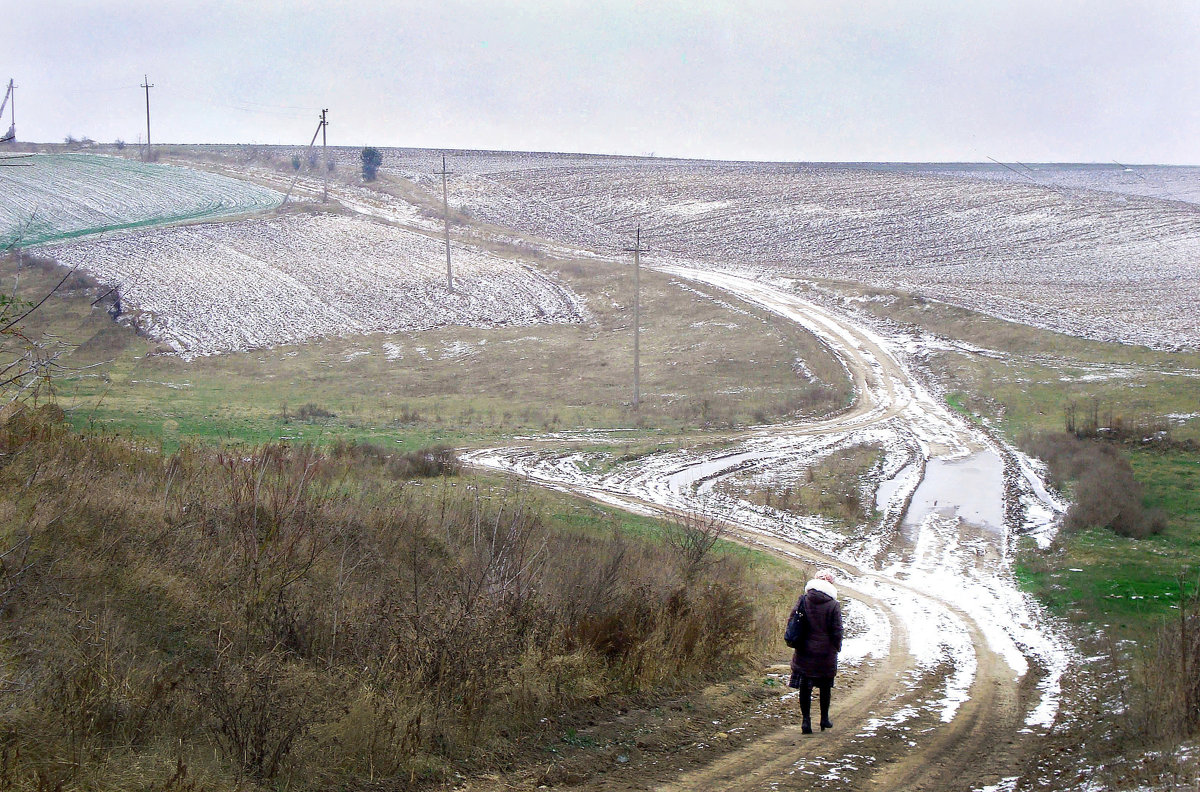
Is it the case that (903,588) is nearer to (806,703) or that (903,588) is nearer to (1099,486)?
(1099,486)

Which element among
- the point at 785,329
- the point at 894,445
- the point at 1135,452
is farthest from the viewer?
the point at 785,329

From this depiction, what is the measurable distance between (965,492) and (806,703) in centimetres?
2131

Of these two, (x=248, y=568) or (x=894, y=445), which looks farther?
(x=894, y=445)

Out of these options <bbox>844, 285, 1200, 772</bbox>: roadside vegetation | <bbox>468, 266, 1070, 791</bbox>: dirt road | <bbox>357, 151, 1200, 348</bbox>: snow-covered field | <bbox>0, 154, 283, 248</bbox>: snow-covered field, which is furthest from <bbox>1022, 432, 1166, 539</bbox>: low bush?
<bbox>0, 154, 283, 248</bbox>: snow-covered field

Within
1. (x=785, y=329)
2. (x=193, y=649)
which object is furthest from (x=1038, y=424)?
(x=193, y=649)

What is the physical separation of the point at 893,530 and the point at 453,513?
46.4 feet

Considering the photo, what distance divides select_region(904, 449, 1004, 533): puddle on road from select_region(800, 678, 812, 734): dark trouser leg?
1667 centimetres

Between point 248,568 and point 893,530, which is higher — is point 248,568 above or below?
above

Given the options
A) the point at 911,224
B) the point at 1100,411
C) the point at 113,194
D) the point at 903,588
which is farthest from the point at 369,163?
the point at 903,588

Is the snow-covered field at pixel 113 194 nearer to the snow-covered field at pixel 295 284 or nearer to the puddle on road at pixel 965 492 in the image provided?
the snow-covered field at pixel 295 284

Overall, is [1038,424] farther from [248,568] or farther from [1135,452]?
[248,568]

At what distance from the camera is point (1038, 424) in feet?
123

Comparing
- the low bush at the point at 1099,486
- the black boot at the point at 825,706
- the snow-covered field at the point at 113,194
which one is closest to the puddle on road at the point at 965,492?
the low bush at the point at 1099,486

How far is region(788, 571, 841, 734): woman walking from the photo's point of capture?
924 centimetres
